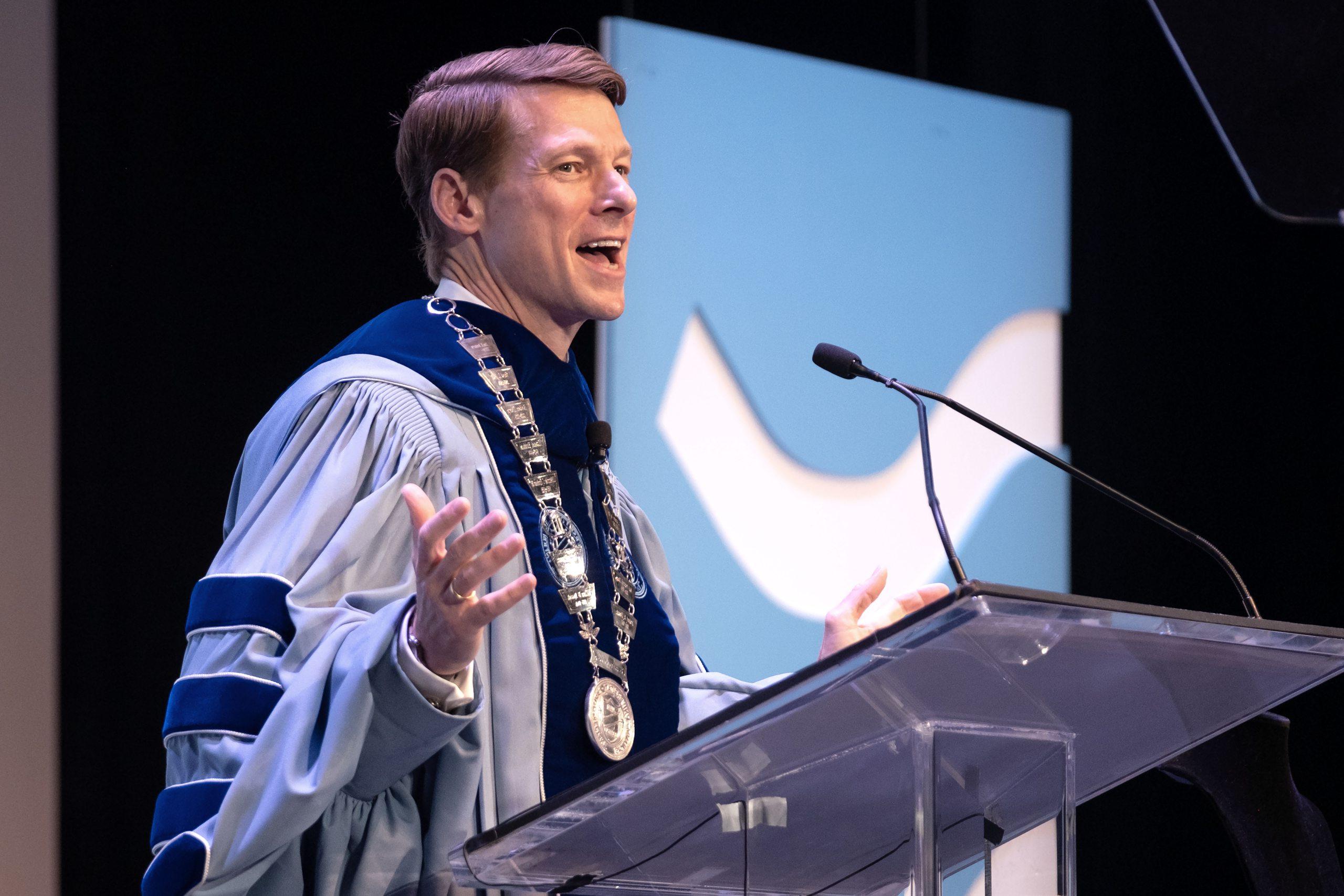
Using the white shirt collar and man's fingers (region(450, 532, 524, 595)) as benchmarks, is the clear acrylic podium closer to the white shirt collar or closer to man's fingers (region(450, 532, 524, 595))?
man's fingers (region(450, 532, 524, 595))

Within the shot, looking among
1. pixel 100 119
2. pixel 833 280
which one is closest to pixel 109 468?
pixel 100 119

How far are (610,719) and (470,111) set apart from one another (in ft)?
3.19

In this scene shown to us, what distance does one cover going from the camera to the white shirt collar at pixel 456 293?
2273 millimetres

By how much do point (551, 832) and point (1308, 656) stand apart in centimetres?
74

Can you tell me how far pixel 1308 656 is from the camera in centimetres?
143

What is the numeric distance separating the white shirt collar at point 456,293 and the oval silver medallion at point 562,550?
1.20 feet

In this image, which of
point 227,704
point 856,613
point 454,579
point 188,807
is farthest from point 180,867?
point 856,613

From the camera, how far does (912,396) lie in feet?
5.67

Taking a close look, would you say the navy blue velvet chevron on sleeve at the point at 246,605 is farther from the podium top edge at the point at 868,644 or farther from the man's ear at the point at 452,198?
the man's ear at the point at 452,198

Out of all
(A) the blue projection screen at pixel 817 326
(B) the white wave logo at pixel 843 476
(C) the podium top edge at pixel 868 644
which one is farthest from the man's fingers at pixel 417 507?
(B) the white wave logo at pixel 843 476

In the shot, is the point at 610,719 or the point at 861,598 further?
the point at 610,719

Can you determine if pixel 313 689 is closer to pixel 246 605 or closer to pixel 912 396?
pixel 246 605

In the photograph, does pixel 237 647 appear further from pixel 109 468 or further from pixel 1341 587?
pixel 1341 587

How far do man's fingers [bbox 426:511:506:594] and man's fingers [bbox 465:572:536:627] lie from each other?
22 mm
